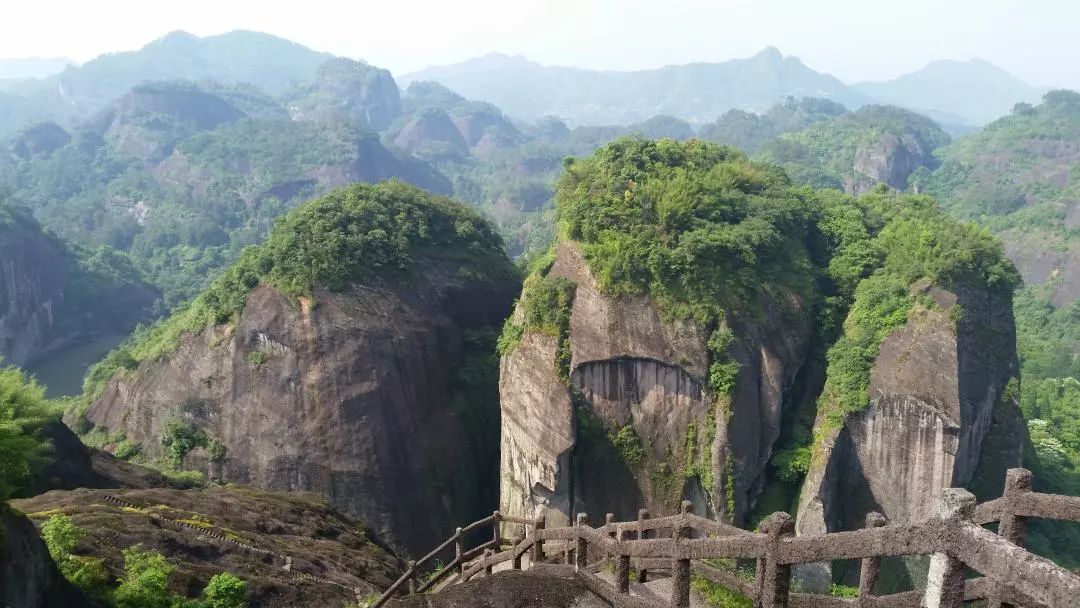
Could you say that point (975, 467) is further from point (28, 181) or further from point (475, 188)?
point (28, 181)

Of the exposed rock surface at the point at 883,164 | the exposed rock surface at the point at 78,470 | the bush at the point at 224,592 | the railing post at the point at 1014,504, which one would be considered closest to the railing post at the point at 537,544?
the bush at the point at 224,592

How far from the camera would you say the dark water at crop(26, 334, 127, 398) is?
58125mm

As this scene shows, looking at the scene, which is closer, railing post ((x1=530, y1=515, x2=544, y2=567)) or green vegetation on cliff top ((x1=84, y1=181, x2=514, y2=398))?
railing post ((x1=530, y1=515, x2=544, y2=567))

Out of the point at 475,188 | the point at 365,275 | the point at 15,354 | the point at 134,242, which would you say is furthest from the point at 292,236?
the point at 475,188

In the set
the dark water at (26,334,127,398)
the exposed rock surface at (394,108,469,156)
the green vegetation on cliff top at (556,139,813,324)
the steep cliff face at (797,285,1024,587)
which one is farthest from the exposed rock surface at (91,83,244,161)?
the steep cliff face at (797,285,1024,587)

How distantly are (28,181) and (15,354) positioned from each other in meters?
81.4

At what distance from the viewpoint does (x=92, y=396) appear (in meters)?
31.4

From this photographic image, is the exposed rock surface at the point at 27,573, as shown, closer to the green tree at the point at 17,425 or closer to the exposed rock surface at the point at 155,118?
the green tree at the point at 17,425

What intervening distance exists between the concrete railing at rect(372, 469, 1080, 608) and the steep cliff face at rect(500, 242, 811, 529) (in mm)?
12642

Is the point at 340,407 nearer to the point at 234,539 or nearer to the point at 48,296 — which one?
the point at 234,539

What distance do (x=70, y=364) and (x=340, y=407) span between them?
170 feet

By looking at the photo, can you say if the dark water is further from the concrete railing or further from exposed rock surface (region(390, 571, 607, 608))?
the concrete railing

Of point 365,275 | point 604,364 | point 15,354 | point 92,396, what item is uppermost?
point 365,275

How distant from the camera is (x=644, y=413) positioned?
23.4m
